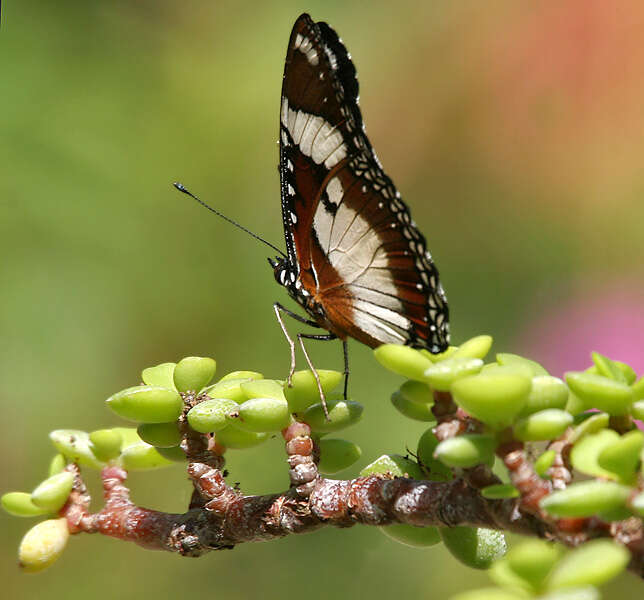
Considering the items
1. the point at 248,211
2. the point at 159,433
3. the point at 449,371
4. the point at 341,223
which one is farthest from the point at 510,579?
the point at 248,211

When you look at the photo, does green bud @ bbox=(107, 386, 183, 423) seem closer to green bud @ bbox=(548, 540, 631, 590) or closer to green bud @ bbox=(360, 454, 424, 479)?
green bud @ bbox=(360, 454, 424, 479)

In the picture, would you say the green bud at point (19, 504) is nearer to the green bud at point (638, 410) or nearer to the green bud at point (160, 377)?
the green bud at point (160, 377)

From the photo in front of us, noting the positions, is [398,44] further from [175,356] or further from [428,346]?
[428,346]

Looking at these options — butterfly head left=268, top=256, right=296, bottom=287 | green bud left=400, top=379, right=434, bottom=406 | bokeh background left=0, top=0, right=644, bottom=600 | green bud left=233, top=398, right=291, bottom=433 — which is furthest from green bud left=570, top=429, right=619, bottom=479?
bokeh background left=0, top=0, right=644, bottom=600

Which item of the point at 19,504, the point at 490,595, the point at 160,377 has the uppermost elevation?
the point at 160,377

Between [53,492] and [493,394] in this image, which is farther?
[53,492]

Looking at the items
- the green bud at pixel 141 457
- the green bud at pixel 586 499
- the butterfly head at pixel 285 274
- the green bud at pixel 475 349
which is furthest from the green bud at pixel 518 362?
the butterfly head at pixel 285 274

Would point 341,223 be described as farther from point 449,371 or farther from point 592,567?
point 592,567
